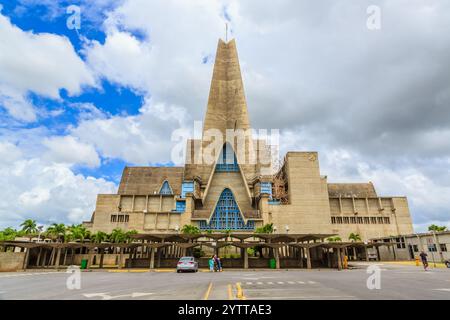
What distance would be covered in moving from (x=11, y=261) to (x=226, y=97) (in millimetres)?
57611

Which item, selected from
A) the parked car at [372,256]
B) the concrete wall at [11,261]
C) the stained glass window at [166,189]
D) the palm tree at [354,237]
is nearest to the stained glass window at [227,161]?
the stained glass window at [166,189]

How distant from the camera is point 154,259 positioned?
29.4 metres

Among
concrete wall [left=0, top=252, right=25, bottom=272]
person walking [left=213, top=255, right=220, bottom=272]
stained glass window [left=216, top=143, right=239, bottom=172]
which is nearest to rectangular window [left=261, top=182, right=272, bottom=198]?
stained glass window [left=216, top=143, right=239, bottom=172]

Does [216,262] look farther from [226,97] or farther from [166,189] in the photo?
[226,97]

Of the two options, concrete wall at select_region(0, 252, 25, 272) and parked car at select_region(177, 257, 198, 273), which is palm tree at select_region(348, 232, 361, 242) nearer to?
parked car at select_region(177, 257, 198, 273)

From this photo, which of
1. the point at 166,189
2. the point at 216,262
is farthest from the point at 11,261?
the point at 166,189

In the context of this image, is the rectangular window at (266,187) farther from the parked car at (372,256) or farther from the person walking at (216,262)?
the person walking at (216,262)

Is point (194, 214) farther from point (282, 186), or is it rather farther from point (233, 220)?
point (282, 186)

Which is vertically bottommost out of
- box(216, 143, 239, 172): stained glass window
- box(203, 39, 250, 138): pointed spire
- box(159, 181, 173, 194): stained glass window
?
box(159, 181, 173, 194): stained glass window

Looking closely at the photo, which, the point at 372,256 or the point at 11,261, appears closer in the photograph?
the point at 11,261

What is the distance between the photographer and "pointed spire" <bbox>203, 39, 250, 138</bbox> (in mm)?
68312

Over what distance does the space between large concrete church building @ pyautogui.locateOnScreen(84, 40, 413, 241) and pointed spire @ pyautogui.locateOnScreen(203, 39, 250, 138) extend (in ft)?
0.87

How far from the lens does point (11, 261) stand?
88.4ft
